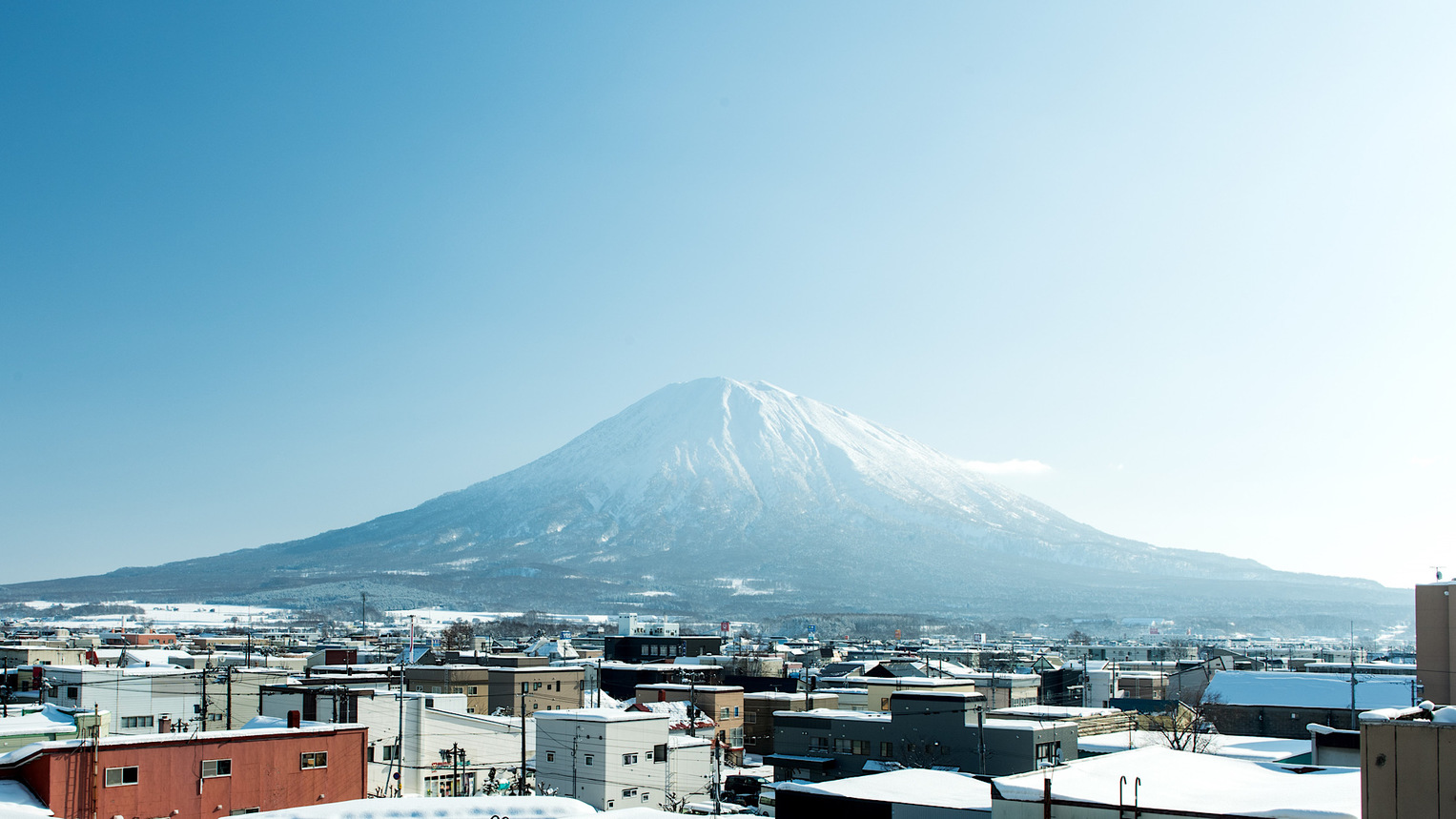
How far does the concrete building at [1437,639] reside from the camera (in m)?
36.1

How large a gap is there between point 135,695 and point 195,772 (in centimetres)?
1888

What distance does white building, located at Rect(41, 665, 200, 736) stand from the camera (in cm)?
3309

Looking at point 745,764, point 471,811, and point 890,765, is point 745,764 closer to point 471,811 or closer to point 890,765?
point 890,765

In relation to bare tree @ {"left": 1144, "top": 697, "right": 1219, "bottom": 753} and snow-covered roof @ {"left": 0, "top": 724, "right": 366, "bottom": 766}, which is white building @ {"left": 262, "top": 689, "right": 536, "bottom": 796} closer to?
snow-covered roof @ {"left": 0, "top": 724, "right": 366, "bottom": 766}

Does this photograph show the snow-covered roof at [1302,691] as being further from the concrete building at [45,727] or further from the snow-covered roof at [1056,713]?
the concrete building at [45,727]

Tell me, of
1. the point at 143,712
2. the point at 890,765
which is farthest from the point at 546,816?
the point at 143,712

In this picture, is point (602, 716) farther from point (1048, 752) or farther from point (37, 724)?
point (37, 724)

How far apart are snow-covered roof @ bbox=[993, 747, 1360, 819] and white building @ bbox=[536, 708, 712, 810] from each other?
15576 mm

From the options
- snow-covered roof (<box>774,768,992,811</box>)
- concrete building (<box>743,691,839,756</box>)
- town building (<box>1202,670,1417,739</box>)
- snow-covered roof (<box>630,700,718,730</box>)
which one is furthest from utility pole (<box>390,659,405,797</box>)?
town building (<box>1202,670,1417,739</box>)

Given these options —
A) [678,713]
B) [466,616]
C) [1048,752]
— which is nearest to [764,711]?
[678,713]

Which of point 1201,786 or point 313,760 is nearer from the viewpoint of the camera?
point 1201,786

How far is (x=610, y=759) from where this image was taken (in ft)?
95.0

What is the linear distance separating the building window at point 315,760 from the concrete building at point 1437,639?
3288 centimetres

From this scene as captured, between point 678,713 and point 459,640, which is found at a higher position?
point 678,713
